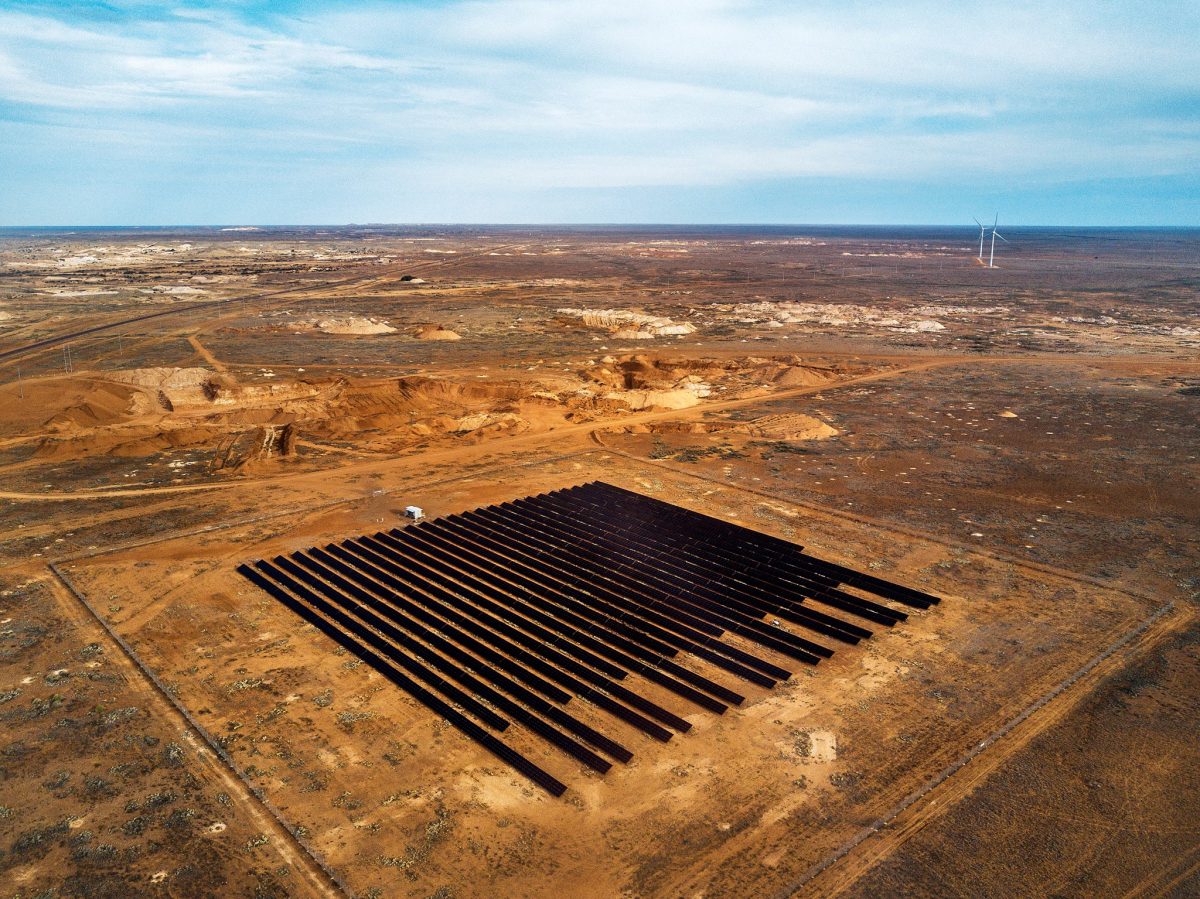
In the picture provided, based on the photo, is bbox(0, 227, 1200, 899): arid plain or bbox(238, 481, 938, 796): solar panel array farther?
bbox(238, 481, 938, 796): solar panel array

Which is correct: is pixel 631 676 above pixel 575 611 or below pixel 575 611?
below

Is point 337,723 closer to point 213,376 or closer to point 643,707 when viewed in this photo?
point 643,707

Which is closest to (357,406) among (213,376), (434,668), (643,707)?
(213,376)

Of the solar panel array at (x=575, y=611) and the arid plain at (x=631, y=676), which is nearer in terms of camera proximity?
the arid plain at (x=631, y=676)

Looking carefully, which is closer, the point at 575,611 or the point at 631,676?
the point at 631,676
